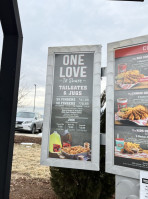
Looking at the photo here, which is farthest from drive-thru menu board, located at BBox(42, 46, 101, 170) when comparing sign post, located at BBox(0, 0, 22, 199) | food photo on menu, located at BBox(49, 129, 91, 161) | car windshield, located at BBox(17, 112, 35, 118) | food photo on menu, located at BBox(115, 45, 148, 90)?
car windshield, located at BBox(17, 112, 35, 118)

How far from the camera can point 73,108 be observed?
2977 millimetres

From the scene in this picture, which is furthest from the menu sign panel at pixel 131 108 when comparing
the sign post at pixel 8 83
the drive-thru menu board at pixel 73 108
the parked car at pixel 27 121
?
the parked car at pixel 27 121

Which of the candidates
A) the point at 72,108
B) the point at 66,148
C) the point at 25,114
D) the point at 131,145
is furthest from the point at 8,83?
the point at 25,114

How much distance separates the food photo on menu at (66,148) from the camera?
286 cm

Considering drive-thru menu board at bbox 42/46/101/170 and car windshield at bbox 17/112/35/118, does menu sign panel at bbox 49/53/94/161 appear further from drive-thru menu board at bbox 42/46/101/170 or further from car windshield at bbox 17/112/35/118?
car windshield at bbox 17/112/35/118

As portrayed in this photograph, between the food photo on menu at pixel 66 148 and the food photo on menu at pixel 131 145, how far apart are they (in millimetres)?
454

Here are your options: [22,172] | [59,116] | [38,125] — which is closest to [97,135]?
[59,116]

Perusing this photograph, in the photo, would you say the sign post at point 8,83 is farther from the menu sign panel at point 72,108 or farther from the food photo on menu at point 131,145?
the food photo on menu at point 131,145

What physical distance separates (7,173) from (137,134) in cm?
179

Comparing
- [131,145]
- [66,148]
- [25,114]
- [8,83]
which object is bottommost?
[66,148]

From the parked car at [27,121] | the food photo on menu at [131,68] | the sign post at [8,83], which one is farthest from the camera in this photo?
the parked car at [27,121]

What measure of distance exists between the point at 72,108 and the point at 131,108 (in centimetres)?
89

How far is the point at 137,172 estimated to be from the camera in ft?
8.21

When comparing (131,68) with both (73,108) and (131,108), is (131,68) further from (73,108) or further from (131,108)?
(73,108)
